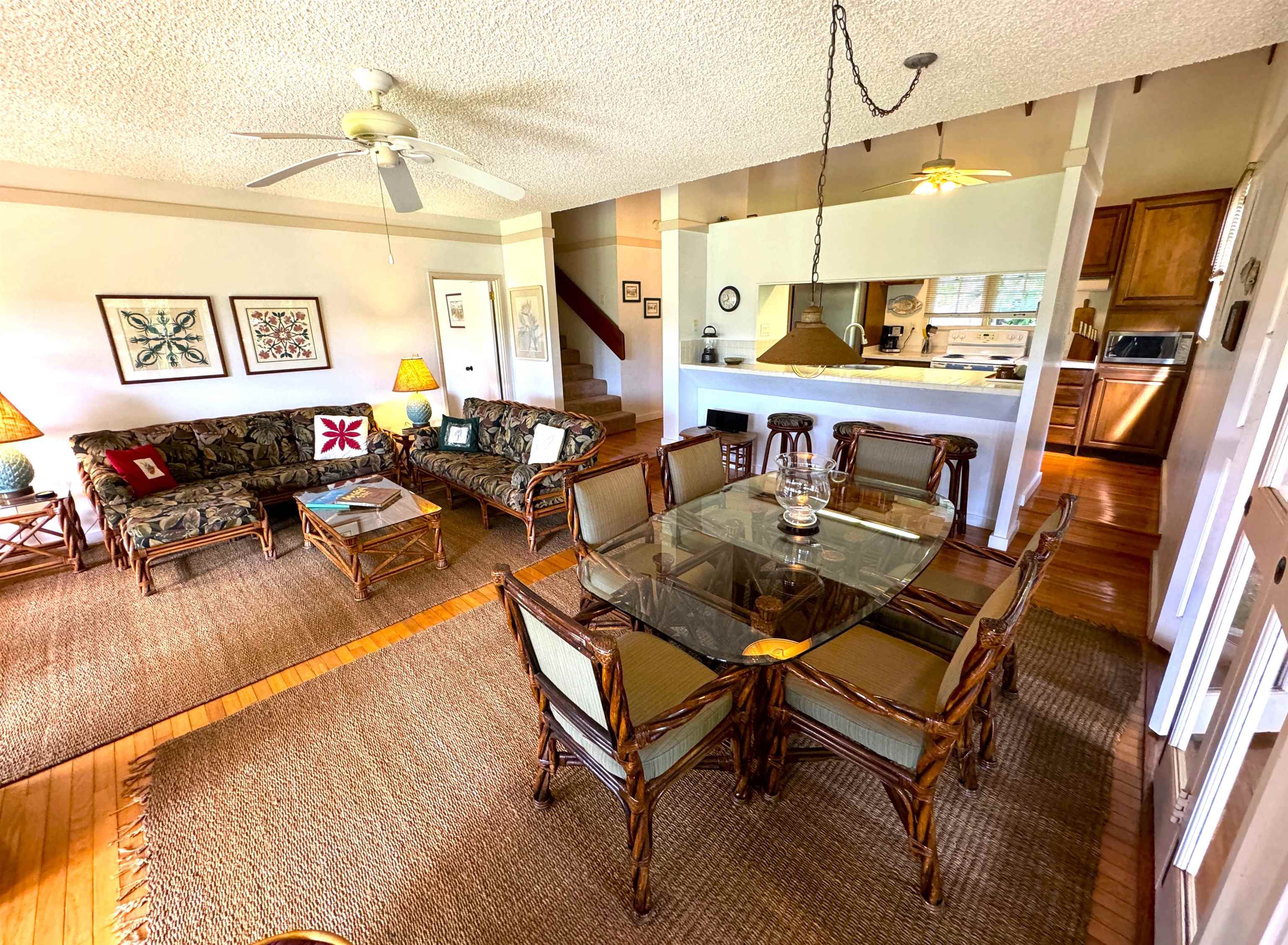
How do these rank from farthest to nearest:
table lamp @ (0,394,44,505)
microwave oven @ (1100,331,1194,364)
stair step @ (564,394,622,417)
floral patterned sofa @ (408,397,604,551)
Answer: stair step @ (564,394,622,417), microwave oven @ (1100,331,1194,364), floral patterned sofa @ (408,397,604,551), table lamp @ (0,394,44,505)

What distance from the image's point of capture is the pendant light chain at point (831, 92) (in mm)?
1718

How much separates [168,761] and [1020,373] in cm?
540

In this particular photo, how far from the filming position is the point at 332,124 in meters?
2.72

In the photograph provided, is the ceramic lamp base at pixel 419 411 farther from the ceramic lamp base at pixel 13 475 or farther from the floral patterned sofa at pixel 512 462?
the ceramic lamp base at pixel 13 475

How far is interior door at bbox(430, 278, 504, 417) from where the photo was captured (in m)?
5.87

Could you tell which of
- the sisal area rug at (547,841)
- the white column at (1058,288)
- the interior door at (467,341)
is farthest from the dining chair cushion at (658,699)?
the interior door at (467,341)

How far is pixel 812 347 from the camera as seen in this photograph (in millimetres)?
1851

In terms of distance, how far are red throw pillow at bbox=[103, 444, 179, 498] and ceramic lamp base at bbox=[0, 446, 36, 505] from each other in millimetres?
353

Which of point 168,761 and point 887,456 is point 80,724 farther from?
point 887,456

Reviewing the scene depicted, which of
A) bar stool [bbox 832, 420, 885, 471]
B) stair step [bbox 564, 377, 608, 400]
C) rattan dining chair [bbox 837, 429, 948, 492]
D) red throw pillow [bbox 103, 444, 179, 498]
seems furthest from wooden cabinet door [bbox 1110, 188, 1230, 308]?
red throw pillow [bbox 103, 444, 179, 498]

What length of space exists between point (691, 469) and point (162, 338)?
13.7 feet

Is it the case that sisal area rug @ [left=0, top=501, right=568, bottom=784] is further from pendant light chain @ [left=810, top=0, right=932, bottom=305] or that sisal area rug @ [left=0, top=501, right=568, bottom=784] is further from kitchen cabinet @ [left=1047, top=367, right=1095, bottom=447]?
kitchen cabinet @ [left=1047, top=367, right=1095, bottom=447]

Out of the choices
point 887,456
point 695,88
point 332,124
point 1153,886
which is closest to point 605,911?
point 1153,886

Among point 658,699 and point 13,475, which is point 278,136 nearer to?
point 658,699
